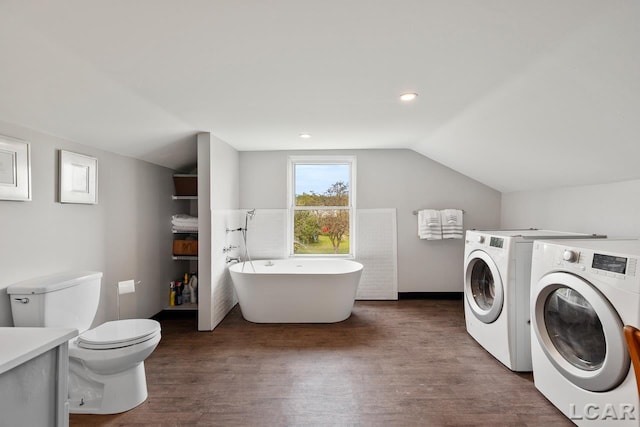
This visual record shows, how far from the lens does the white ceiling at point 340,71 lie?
1254mm

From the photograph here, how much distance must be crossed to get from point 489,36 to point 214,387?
8.45ft

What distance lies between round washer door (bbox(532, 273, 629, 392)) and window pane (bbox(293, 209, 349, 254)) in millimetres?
2496

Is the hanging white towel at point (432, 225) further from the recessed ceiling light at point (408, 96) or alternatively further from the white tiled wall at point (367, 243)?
the recessed ceiling light at point (408, 96)

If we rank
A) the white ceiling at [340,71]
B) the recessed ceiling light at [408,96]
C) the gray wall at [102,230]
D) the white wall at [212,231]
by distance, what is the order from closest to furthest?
the white ceiling at [340,71] → the gray wall at [102,230] → the recessed ceiling light at [408,96] → the white wall at [212,231]

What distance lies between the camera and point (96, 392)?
1898 mm

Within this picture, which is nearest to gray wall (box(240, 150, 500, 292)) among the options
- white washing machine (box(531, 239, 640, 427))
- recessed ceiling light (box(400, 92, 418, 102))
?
recessed ceiling light (box(400, 92, 418, 102))

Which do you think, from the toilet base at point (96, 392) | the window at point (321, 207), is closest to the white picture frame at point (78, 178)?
the toilet base at point (96, 392)

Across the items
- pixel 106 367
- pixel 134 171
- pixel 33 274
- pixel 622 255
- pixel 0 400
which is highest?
pixel 134 171

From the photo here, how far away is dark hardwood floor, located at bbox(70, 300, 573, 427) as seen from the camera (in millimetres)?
1823

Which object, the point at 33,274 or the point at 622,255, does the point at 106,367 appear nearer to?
the point at 33,274

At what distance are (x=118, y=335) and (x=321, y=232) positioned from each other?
2.63m

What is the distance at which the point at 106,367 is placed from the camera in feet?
6.04

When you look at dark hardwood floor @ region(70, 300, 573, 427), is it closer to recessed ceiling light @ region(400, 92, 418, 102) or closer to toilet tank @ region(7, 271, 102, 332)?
toilet tank @ region(7, 271, 102, 332)

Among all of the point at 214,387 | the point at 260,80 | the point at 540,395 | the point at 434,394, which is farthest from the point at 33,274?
the point at 540,395
